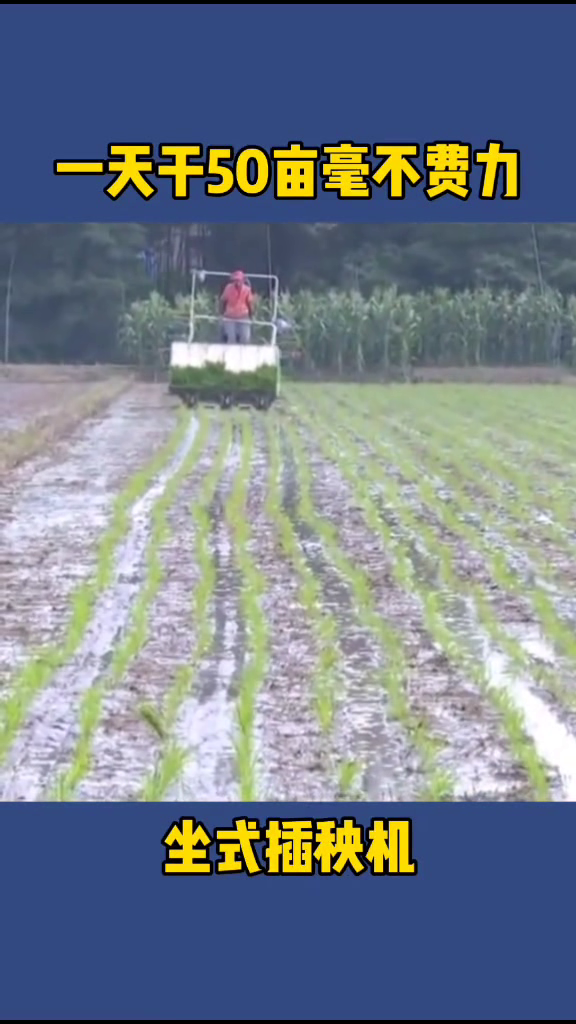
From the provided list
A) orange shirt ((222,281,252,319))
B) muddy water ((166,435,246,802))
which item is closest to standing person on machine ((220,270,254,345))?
orange shirt ((222,281,252,319))

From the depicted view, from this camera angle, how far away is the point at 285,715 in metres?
2.71

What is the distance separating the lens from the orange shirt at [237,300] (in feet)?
13.8

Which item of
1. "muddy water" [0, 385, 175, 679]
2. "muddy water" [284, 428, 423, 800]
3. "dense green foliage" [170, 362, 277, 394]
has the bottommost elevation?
"muddy water" [284, 428, 423, 800]

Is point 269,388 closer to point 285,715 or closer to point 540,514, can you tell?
point 540,514

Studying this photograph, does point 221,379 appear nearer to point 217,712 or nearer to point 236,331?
point 236,331

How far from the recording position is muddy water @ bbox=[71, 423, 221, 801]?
243 cm

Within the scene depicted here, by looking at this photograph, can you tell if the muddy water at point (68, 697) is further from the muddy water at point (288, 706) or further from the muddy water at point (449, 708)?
the muddy water at point (449, 708)

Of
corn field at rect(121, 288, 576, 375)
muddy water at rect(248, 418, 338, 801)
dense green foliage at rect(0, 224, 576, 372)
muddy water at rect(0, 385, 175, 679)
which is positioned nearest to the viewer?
muddy water at rect(248, 418, 338, 801)

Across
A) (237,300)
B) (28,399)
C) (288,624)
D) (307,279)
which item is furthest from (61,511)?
(28,399)

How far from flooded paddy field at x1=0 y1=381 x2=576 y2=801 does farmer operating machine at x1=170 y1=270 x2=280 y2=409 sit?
0.38 metres

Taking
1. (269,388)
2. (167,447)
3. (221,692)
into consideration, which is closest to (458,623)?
(221,692)

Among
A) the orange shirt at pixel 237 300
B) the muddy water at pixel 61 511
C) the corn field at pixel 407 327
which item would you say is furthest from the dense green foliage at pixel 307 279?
the muddy water at pixel 61 511

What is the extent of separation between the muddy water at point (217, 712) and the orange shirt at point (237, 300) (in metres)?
0.78

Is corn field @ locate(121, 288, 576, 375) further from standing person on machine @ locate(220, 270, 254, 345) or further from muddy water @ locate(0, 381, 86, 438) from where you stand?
muddy water @ locate(0, 381, 86, 438)
